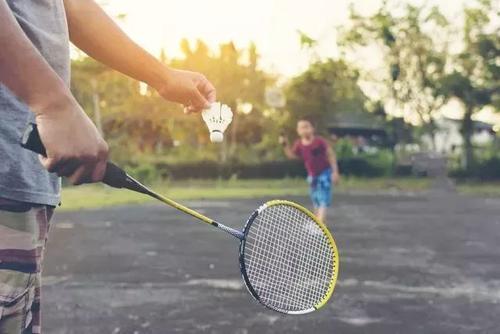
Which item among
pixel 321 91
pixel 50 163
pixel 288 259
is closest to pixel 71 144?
pixel 50 163

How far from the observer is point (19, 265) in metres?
1.74

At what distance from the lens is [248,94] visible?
123 feet

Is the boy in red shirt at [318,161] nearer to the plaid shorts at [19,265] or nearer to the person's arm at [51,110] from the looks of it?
the plaid shorts at [19,265]

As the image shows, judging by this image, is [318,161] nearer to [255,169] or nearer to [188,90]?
[188,90]

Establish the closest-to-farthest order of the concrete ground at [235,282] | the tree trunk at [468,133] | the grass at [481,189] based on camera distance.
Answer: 1. the concrete ground at [235,282]
2. the grass at [481,189]
3. the tree trunk at [468,133]

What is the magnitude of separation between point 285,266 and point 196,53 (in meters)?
37.6

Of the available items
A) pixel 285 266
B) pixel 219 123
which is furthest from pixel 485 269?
pixel 219 123

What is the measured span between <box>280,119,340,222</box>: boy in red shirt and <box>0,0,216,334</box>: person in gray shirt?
8281mm

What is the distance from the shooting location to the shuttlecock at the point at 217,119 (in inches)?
94.3

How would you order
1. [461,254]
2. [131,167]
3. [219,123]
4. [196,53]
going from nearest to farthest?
[219,123] < [461,254] < [131,167] < [196,53]

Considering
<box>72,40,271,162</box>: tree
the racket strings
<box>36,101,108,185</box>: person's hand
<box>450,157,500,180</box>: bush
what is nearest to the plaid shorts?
<box>36,101,108,185</box>: person's hand

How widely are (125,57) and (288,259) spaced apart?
5.10ft

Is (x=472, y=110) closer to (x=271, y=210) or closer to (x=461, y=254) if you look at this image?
(x=461, y=254)

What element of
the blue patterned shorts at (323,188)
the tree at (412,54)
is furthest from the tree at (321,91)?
the blue patterned shorts at (323,188)
